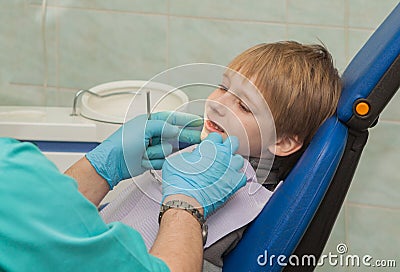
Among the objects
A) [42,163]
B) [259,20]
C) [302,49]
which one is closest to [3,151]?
[42,163]

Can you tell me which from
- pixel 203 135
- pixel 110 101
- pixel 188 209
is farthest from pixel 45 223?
pixel 110 101

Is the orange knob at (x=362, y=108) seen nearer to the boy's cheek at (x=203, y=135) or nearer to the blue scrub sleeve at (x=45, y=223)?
the boy's cheek at (x=203, y=135)

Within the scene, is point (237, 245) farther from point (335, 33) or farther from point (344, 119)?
point (335, 33)

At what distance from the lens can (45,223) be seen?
2.69 feet

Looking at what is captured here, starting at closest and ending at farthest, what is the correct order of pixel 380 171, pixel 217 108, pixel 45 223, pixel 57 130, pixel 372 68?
pixel 45 223 < pixel 372 68 < pixel 217 108 < pixel 57 130 < pixel 380 171

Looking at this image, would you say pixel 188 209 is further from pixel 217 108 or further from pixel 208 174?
pixel 217 108

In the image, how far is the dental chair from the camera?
1.13 m

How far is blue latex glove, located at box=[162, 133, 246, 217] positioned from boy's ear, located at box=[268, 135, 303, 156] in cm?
15

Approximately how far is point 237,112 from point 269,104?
0.25ft

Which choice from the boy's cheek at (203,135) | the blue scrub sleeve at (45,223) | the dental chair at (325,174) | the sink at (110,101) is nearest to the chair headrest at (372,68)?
the dental chair at (325,174)

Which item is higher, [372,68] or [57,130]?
[372,68]

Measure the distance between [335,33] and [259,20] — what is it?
259mm

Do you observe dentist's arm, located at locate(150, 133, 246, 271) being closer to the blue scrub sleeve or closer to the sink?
the blue scrub sleeve

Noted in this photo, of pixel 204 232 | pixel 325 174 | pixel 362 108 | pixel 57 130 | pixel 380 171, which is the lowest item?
pixel 380 171
